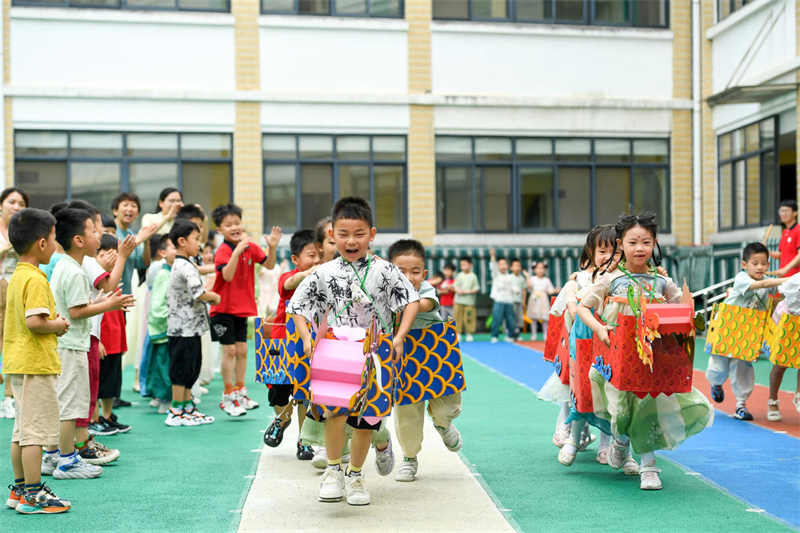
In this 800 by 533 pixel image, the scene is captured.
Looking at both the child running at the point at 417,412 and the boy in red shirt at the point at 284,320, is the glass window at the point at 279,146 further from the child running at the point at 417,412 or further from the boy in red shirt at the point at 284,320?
the child running at the point at 417,412

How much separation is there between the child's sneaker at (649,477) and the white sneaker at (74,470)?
3297 millimetres

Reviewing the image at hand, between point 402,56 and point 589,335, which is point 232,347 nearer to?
point 589,335

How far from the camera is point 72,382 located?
5543 millimetres

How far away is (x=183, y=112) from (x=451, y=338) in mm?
12711

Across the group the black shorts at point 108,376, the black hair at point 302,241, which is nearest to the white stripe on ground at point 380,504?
the black hair at point 302,241

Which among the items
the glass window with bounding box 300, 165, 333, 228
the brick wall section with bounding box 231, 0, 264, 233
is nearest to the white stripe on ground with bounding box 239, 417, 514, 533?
the brick wall section with bounding box 231, 0, 264, 233

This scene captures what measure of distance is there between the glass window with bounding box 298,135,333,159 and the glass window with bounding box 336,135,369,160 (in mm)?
181

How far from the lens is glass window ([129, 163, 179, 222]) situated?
1711 centimetres

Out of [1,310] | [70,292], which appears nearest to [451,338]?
[70,292]

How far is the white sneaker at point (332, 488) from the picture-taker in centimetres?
479

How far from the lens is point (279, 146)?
17.5 meters

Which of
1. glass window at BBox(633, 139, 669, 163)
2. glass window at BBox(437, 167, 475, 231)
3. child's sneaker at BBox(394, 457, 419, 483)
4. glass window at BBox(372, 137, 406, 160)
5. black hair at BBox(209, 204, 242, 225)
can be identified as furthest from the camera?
A: glass window at BBox(633, 139, 669, 163)

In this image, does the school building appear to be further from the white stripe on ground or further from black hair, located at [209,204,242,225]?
the white stripe on ground

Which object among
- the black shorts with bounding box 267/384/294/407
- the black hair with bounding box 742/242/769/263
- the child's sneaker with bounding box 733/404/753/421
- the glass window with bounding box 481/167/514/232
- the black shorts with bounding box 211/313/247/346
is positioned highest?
the glass window with bounding box 481/167/514/232
